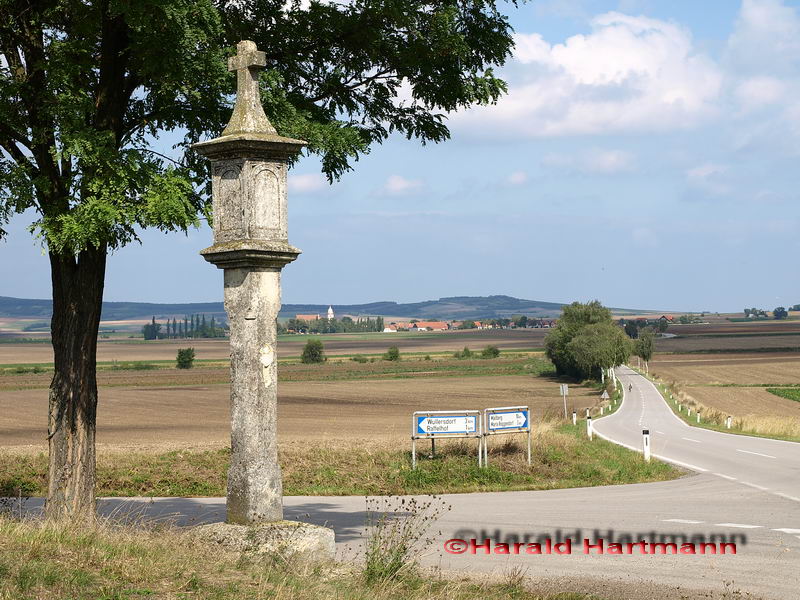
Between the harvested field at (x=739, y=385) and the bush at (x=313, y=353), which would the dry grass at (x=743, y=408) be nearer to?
the harvested field at (x=739, y=385)

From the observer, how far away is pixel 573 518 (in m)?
14.8

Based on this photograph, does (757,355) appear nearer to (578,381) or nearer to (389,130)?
(578,381)

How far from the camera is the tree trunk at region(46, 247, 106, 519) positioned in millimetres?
11656

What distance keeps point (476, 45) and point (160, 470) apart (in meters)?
10.8

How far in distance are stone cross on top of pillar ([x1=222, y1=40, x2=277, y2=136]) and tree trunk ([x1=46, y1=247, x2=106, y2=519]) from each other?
3.30 metres

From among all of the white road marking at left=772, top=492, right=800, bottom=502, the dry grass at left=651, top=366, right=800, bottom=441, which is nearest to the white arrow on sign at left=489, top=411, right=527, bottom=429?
the white road marking at left=772, top=492, right=800, bottom=502

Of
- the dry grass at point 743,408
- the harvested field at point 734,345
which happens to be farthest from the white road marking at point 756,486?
the harvested field at point 734,345

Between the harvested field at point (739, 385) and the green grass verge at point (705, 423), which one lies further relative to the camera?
the harvested field at point (739, 385)

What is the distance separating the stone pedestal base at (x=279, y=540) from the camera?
8.77m

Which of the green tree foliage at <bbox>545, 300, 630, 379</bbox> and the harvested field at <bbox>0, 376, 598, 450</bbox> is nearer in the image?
the harvested field at <bbox>0, 376, 598, 450</bbox>

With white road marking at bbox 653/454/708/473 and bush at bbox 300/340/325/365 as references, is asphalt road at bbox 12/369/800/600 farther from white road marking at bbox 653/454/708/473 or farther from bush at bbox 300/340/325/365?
bush at bbox 300/340/325/365

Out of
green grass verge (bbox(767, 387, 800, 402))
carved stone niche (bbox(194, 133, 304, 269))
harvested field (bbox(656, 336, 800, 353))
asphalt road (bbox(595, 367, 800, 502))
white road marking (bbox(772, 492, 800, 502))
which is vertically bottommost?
green grass verge (bbox(767, 387, 800, 402))

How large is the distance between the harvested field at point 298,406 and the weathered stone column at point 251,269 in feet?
46.4

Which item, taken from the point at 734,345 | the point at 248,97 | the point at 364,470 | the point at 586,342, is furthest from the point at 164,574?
the point at 734,345
